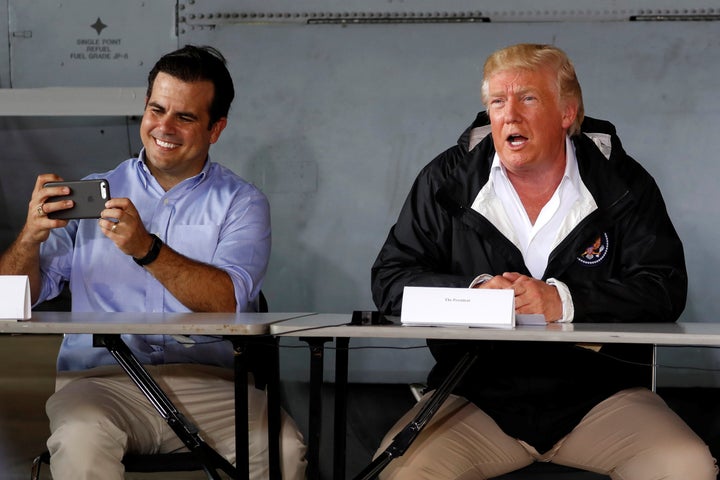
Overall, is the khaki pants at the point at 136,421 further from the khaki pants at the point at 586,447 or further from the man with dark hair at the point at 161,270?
the khaki pants at the point at 586,447

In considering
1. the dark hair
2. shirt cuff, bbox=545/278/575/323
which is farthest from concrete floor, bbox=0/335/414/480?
shirt cuff, bbox=545/278/575/323

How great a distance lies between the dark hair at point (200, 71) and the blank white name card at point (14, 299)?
1.08 metres

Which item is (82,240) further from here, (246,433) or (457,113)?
(457,113)

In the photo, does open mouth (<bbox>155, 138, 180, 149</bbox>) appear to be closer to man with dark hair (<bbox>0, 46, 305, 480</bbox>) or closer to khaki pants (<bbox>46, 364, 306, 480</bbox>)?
man with dark hair (<bbox>0, 46, 305, 480</bbox>)

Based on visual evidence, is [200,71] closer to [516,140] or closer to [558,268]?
[516,140]

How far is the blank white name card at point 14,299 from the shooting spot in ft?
8.35

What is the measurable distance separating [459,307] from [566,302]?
48 centimetres

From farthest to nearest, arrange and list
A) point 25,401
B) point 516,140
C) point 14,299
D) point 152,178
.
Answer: point 25,401 → point 152,178 → point 516,140 → point 14,299

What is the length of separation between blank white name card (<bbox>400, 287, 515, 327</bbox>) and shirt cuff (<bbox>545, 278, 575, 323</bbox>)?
40 centimetres

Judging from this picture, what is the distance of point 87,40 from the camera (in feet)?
16.1

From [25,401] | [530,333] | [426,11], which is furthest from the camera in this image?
[25,401]

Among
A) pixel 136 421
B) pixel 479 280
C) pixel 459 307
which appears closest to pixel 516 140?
pixel 479 280

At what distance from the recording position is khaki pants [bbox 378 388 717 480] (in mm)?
2492

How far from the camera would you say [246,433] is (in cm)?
262
